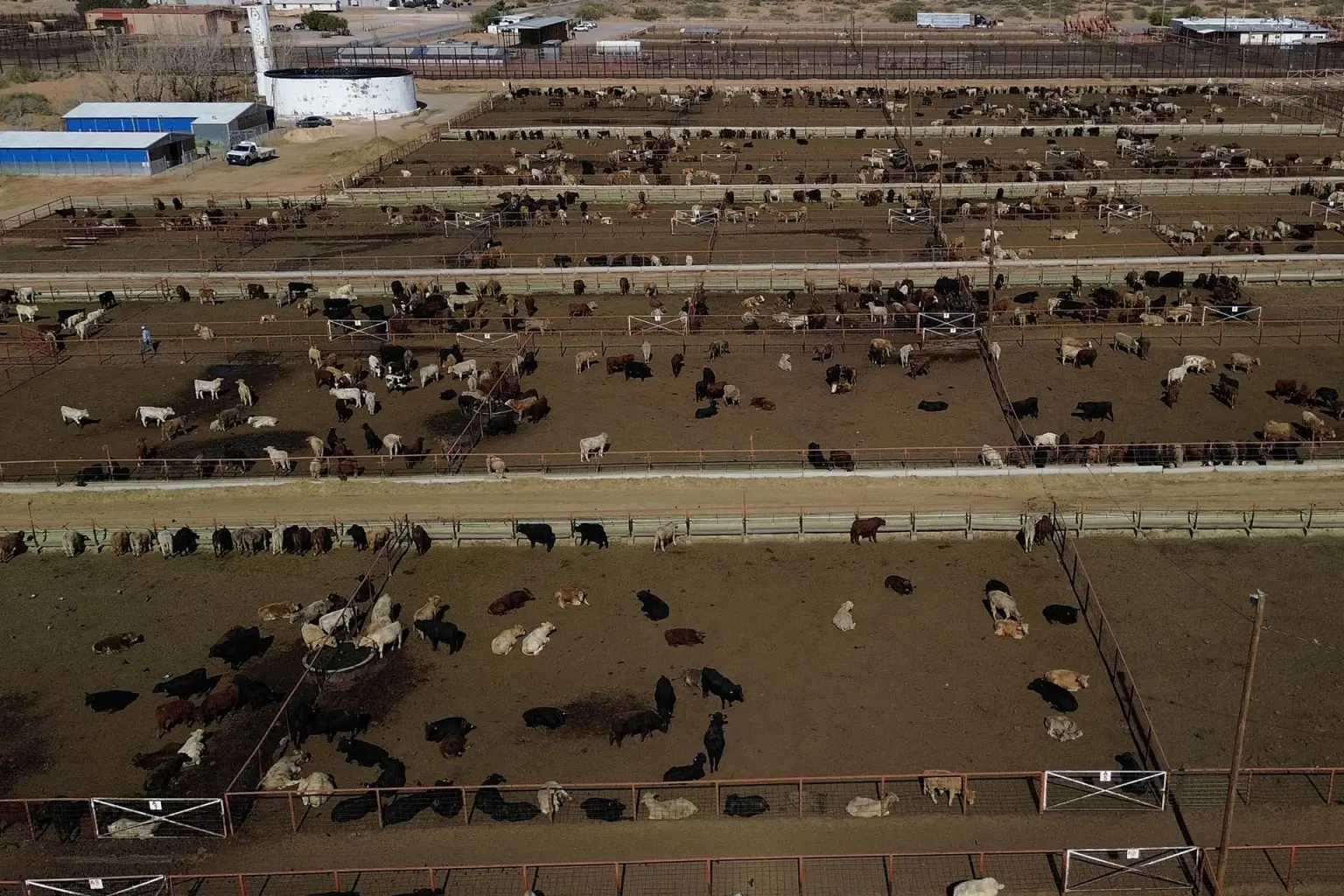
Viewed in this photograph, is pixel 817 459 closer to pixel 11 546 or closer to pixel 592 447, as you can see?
pixel 592 447

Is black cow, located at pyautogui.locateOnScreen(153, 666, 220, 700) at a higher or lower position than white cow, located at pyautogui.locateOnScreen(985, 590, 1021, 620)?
lower

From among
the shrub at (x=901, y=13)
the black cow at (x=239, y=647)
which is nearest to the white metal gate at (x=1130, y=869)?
the black cow at (x=239, y=647)

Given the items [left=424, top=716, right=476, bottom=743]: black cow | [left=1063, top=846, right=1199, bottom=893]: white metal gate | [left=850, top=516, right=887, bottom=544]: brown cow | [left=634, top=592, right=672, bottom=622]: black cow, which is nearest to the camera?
[left=1063, top=846, right=1199, bottom=893]: white metal gate

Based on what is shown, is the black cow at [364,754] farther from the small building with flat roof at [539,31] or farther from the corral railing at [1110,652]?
the small building with flat roof at [539,31]

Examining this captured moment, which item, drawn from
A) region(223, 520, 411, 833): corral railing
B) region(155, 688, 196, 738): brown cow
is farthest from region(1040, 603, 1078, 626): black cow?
region(155, 688, 196, 738): brown cow

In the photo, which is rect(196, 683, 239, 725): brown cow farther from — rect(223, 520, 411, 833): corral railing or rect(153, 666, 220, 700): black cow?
rect(223, 520, 411, 833): corral railing

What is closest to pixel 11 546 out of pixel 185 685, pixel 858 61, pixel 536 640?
pixel 185 685
